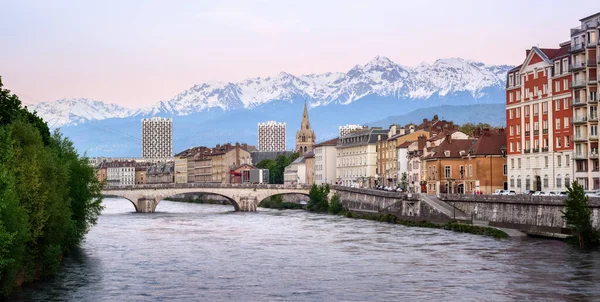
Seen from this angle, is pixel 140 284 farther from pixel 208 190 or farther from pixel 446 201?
pixel 208 190

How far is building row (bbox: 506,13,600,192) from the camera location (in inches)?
3231

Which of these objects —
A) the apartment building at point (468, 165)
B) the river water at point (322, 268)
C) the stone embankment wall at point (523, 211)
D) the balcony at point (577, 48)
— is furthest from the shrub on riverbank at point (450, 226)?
the balcony at point (577, 48)

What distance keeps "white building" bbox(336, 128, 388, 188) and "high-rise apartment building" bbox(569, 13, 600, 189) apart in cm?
6834

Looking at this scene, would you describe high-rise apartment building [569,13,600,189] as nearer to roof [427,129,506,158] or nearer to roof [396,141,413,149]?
roof [427,129,506,158]

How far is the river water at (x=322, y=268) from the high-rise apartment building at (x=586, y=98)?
13.0m

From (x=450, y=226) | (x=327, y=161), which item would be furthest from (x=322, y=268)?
(x=327, y=161)

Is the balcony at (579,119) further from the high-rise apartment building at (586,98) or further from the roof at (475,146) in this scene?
the roof at (475,146)

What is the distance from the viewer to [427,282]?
2030 inches

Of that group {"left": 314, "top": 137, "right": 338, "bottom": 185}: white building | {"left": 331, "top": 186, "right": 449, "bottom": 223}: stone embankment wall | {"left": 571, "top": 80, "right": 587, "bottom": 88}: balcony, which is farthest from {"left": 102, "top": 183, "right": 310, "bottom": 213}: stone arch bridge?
{"left": 571, "top": 80, "right": 587, "bottom": 88}: balcony

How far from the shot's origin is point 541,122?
91.5 metres

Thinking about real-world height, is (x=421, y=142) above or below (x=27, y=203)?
above

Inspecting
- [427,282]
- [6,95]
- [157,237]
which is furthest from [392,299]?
[157,237]

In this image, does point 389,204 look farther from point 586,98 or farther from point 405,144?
point 586,98

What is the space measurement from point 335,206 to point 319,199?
834cm
